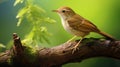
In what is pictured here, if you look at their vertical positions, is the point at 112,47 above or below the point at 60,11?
below

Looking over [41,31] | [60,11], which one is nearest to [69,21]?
[60,11]

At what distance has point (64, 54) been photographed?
103 centimetres

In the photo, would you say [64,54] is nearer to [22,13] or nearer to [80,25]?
[80,25]

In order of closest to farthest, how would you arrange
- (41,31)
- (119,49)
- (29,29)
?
1. (119,49)
2. (41,31)
3. (29,29)

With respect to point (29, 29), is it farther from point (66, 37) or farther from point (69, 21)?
point (69, 21)

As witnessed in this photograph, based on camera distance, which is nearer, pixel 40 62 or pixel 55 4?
pixel 40 62

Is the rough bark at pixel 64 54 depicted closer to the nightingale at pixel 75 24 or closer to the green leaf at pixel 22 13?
the nightingale at pixel 75 24

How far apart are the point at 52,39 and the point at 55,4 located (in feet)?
0.45

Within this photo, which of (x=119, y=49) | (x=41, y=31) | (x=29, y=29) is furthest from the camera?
(x=29, y=29)

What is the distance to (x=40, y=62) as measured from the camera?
104cm

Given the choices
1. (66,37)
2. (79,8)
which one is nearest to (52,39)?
(66,37)

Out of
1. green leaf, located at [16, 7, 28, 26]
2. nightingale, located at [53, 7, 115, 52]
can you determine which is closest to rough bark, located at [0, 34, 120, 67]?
nightingale, located at [53, 7, 115, 52]

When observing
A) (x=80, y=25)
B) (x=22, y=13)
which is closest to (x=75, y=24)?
(x=80, y=25)

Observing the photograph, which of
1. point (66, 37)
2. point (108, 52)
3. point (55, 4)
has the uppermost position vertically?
point (55, 4)
